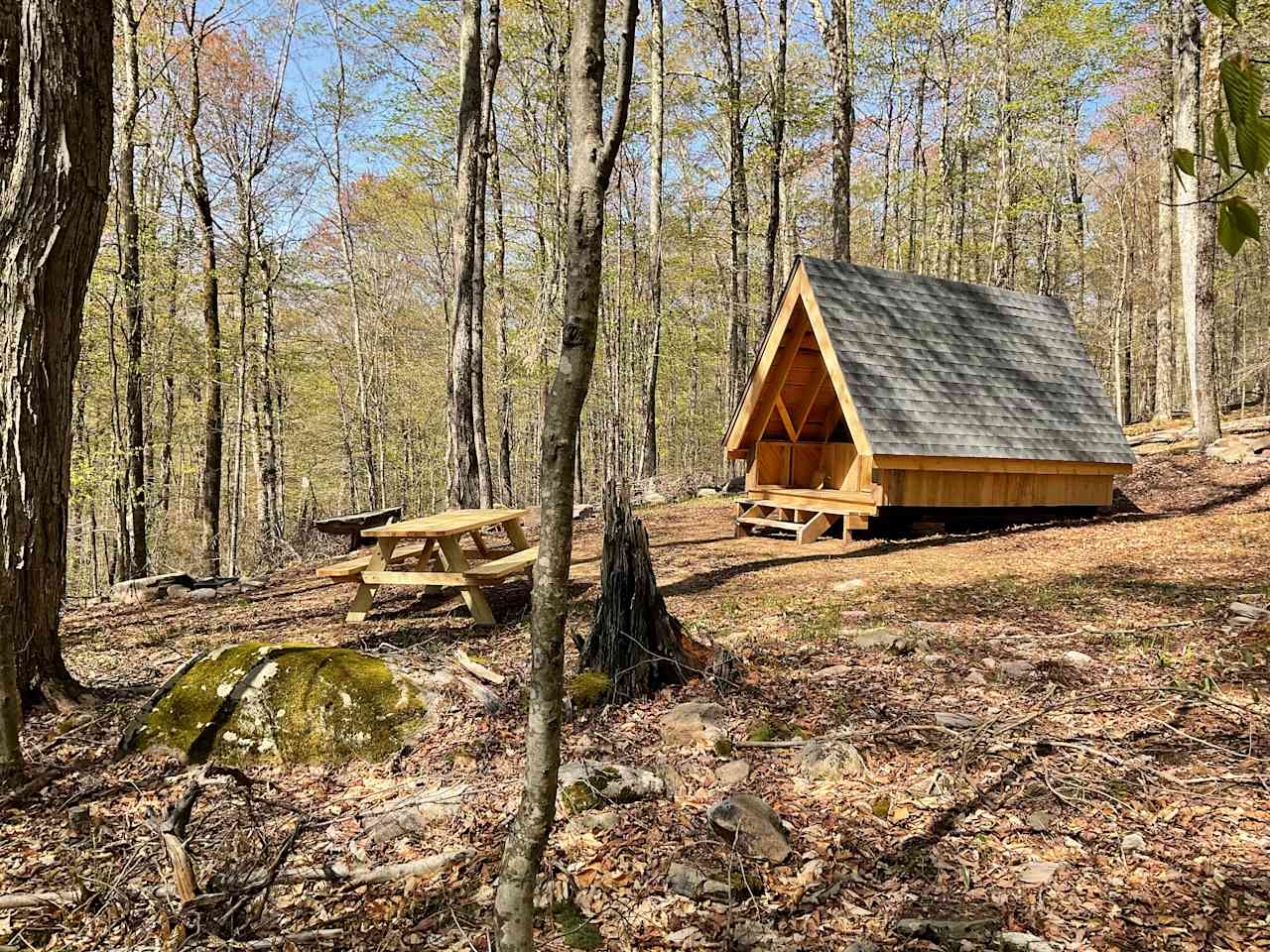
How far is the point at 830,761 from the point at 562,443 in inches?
87.1

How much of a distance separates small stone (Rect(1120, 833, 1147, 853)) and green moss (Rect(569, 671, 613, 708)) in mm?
2469

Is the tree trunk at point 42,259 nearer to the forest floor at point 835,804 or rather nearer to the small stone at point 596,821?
the forest floor at point 835,804

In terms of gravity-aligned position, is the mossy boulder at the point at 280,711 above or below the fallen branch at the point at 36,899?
above

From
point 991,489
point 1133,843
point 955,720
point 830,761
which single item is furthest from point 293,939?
point 991,489

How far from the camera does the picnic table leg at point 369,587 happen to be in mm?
6215

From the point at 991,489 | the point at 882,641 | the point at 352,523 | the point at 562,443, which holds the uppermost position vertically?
the point at 562,443

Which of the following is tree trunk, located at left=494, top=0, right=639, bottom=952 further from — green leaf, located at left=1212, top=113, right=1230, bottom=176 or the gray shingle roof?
the gray shingle roof

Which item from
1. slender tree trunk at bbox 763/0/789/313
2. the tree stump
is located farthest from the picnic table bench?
slender tree trunk at bbox 763/0/789/313

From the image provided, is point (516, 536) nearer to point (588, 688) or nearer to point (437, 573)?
point (437, 573)

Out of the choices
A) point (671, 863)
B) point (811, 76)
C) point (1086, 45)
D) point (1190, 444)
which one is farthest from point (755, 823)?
point (1086, 45)

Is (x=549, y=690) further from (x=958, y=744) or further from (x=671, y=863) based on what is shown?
(x=958, y=744)

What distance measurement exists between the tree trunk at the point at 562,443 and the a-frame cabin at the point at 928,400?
6879mm

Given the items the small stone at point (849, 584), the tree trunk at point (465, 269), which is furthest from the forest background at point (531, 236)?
the small stone at point (849, 584)

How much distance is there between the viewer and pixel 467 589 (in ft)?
19.5
